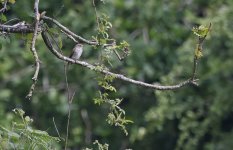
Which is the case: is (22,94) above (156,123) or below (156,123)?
above

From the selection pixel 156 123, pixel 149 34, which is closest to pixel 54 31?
pixel 156 123

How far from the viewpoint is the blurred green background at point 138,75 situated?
5035 millimetres

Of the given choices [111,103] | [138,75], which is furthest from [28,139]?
[138,75]

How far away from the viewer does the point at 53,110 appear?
5.56 m

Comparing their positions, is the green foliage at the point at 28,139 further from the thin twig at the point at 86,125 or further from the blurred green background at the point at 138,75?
the thin twig at the point at 86,125

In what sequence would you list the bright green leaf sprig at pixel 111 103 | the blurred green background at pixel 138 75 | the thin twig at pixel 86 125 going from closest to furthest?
1. the bright green leaf sprig at pixel 111 103
2. the blurred green background at pixel 138 75
3. the thin twig at pixel 86 125

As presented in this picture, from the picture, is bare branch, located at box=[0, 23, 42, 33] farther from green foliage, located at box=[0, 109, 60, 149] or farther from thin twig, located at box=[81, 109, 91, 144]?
thin twig, located at box=[81, 109, 91, 144]

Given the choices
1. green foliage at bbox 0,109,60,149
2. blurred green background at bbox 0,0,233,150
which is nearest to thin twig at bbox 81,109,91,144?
blurred green background at bbox 0,0,233,150

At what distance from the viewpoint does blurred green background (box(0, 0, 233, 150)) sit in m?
5.04

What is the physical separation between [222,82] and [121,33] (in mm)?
835


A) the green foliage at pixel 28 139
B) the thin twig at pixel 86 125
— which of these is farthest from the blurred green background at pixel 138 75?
the green foliage at pixel 28 139

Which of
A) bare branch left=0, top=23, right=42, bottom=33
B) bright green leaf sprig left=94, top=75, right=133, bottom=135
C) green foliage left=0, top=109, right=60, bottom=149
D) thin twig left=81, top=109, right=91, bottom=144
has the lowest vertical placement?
green foliage left=0, top=109, right=60, bottom=149

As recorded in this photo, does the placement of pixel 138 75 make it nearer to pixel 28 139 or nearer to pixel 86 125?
pixel 86 125

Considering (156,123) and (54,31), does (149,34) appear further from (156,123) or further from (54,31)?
(54,31)
